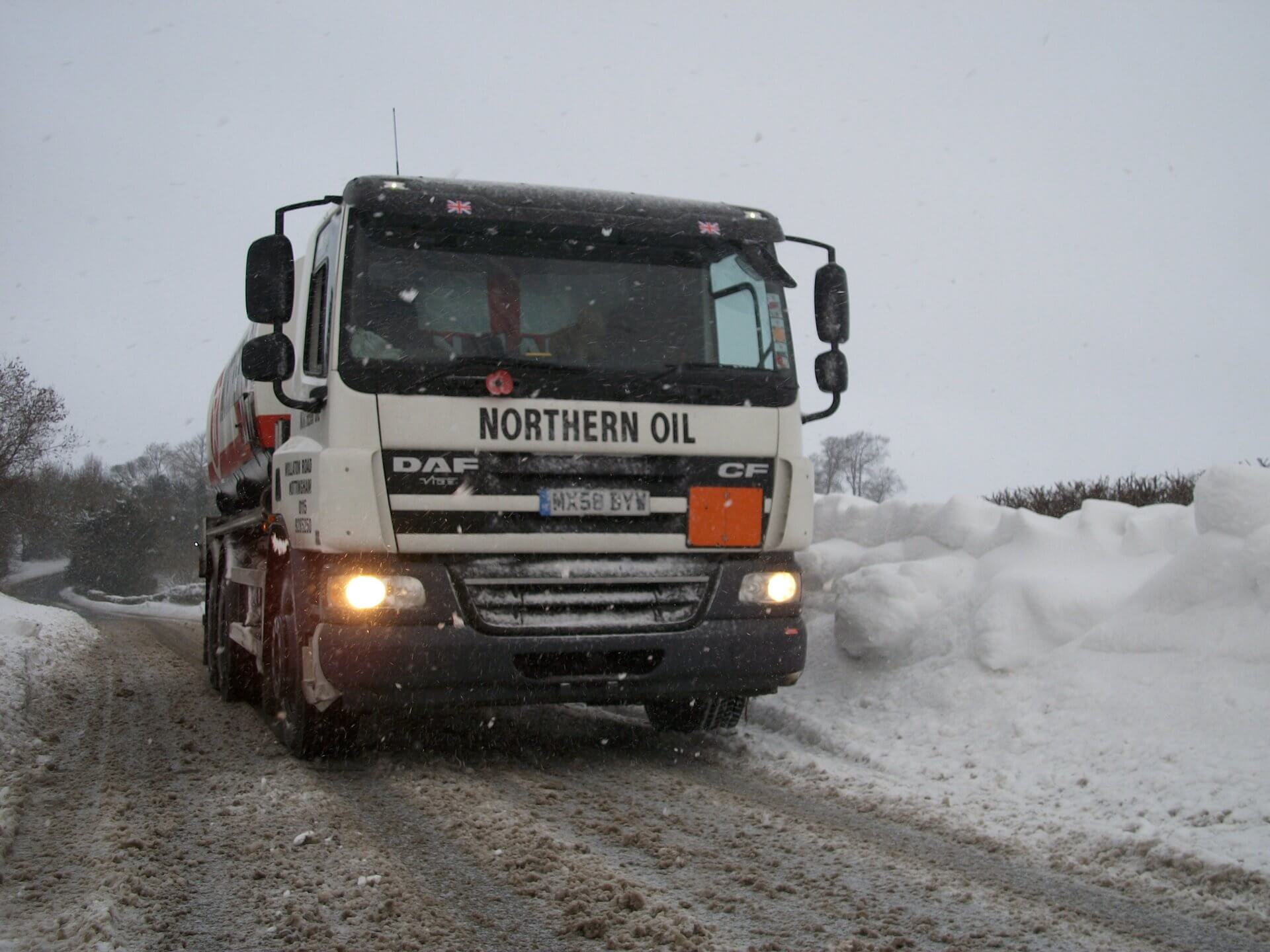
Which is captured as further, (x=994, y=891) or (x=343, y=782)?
(x=343, y=782)

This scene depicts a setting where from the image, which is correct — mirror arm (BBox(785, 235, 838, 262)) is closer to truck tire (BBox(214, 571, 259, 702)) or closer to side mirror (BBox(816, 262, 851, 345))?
→ side mirror (BBox(816, 262, 851, 345))

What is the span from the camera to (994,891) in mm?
3846

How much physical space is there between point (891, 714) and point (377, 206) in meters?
4.17

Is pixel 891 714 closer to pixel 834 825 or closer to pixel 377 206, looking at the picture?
pixel 834 825

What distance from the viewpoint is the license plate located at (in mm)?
5555

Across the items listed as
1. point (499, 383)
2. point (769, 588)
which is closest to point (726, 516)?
point (769, 588)

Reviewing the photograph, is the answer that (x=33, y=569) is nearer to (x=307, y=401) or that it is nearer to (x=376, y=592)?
(x=307, y=401)

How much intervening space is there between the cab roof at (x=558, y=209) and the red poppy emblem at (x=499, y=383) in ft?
2.84

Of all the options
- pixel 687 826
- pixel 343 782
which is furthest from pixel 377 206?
pixel 687 826

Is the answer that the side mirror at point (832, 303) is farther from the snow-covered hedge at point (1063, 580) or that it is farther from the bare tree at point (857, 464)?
the bare tree at point (857, 464)

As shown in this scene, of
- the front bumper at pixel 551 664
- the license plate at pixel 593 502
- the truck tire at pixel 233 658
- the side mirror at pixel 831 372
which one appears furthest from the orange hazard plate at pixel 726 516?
the truck tire at pixel 233 658

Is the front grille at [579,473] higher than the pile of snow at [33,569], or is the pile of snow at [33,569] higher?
the front grille at [579,473]

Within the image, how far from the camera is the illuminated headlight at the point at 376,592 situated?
5.39 meters

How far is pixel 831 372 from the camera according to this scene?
6.50m
